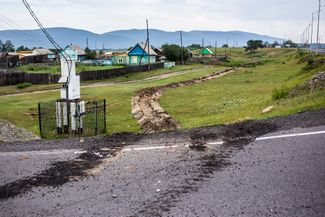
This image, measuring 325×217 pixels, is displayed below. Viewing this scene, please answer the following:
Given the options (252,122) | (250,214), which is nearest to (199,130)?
(252,122)

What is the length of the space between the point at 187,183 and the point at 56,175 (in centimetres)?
262

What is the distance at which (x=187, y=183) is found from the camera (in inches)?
292

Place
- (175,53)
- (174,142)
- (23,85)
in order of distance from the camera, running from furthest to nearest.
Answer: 1. (175,53)
2. (23,85)
3. (174,142)

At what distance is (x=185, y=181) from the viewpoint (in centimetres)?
751

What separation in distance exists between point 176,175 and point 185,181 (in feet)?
1.16

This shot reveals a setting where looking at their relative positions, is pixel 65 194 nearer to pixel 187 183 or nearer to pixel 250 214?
pixel 187 183

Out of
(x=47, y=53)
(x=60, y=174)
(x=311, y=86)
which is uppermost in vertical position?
(x=47, y=53)

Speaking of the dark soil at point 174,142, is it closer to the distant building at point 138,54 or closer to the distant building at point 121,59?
the distant building at point 138,54

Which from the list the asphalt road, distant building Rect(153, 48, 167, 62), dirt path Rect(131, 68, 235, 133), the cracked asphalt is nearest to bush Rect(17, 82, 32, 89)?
dirt path Rect(131, 68, 235, 133)

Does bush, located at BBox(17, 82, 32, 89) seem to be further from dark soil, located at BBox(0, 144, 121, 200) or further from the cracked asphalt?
dark soil, located at BBox(0, 144, 121, 200)

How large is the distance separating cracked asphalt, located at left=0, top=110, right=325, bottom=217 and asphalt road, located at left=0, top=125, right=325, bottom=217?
16 millimetres

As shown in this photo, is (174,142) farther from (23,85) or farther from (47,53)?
(47,53)

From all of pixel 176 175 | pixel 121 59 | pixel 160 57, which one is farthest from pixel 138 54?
pixel 176 175

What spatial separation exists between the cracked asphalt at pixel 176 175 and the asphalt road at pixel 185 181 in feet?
0.05
